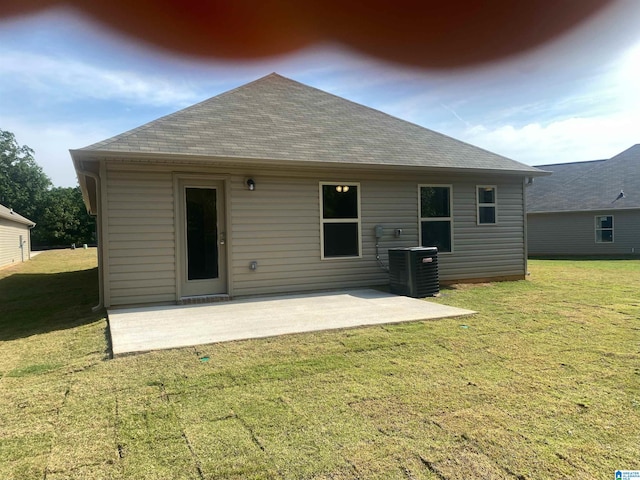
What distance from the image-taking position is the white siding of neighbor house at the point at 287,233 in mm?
6477

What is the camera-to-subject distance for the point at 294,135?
8195 mm

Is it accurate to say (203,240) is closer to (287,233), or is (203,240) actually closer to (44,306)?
(287,233)

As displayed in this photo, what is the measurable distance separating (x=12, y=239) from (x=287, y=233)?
64.4ft

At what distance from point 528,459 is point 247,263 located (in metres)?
5.64

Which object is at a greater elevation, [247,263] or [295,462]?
[247,263]

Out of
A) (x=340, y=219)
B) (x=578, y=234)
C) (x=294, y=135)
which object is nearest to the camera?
(x=340, y=219)

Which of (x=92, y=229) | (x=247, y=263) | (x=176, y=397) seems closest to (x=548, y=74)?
(x=176, y=397)

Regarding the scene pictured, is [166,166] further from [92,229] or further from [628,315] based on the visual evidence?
[92,229]

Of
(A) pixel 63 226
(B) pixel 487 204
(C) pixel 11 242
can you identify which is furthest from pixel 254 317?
(A) pixel 63 226

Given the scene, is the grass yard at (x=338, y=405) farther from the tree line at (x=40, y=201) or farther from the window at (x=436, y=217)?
the tree line at (x=40, y=201)

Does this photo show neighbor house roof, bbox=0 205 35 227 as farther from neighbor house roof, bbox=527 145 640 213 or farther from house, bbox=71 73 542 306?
neighbor house roof, bbox=527 145 640 213

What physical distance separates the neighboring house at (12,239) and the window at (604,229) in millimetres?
26519

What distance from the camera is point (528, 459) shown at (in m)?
2.19

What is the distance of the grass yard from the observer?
2.18m
